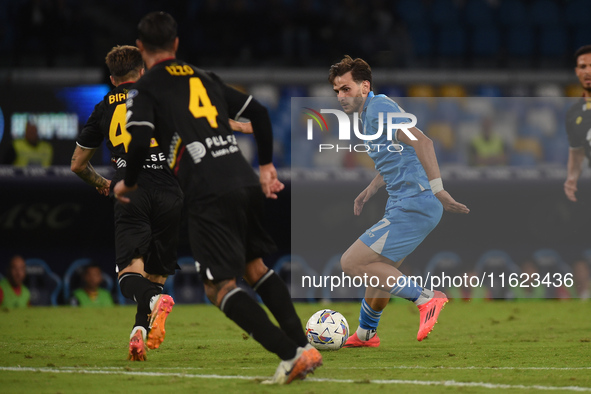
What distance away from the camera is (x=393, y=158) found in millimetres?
7352

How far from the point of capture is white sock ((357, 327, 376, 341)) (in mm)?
7172

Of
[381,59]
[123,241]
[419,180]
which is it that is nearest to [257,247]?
[123,241]

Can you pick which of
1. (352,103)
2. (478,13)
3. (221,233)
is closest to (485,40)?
(478,13)

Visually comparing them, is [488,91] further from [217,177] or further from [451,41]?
[217,177]

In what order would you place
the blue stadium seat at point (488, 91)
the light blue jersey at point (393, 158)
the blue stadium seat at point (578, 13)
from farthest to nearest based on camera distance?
the blue stadium seat at point (578, 13)
the blue stadium seat at point (488, 91)
the light blue jersey at point (393, 158)

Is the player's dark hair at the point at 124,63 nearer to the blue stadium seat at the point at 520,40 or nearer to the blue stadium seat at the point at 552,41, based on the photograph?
the blue stadium seat at the point at 520,40

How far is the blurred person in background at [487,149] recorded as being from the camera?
12422 mm

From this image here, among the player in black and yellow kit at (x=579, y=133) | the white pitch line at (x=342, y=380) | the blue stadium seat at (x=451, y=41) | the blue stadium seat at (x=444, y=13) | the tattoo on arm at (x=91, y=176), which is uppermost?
the blue stadium seat at (x=444, y=13)

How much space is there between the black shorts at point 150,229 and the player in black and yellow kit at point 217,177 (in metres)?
1.35

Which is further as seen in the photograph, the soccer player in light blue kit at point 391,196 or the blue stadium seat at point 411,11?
the blue stadium seat at point 411,11

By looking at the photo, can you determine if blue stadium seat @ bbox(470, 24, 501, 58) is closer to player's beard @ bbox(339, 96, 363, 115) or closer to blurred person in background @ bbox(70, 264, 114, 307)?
blurred person in background @ bbox(70, 264, 114, 307)

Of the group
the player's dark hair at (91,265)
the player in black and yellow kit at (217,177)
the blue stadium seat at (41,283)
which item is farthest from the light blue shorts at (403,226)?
the blue stadium seat at (41,283)

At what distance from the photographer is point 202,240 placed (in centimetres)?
493

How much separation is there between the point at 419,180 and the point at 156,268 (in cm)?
237
